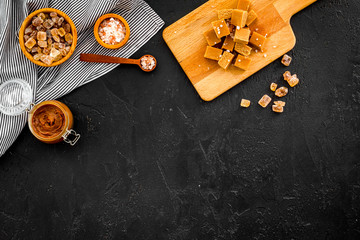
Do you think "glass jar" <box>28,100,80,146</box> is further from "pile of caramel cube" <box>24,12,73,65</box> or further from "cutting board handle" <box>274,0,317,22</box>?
"cutting board handle" <box>274,0,317,22</box>

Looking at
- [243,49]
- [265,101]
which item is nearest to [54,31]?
[243,49]

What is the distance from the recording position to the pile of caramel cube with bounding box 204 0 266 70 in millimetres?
1743

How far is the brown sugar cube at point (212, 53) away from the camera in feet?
5.87

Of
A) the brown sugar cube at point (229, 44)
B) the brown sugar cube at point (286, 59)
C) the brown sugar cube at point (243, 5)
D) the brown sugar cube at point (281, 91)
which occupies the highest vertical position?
the brown sugar cube at point (243, 5)

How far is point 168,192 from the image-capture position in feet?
6.21

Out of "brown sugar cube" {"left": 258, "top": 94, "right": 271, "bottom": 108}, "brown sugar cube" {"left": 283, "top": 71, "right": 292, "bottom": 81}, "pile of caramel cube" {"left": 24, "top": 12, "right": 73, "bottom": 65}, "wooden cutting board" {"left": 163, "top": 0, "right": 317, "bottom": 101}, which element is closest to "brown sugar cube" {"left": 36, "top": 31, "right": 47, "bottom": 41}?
"pile of caramel cube" {"left": 24, "top": 12, "right": 73, "bottom": 65}

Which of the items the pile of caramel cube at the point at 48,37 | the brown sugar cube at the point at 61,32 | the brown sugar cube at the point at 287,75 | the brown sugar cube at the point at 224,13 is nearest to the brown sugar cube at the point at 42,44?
the pile of caramel cube at the point at 48,37

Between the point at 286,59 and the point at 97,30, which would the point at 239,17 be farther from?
the point at 97,30

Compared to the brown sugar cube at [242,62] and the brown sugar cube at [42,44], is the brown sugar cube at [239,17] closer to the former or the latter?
the brown sugar cube at [242,62]

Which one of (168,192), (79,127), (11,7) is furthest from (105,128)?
(11,7)

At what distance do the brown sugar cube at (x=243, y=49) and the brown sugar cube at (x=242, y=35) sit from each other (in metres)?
0.03

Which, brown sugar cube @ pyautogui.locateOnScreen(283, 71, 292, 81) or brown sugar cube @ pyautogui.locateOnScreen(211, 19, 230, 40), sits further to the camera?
brown sugar cube @ pyautogui.locateOnScreen(283, 71, 292, 81)

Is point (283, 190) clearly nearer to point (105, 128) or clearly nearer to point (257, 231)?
point (257, 231)

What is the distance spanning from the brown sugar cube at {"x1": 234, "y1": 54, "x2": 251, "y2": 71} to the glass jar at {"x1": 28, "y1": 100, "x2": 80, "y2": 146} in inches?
42.3
